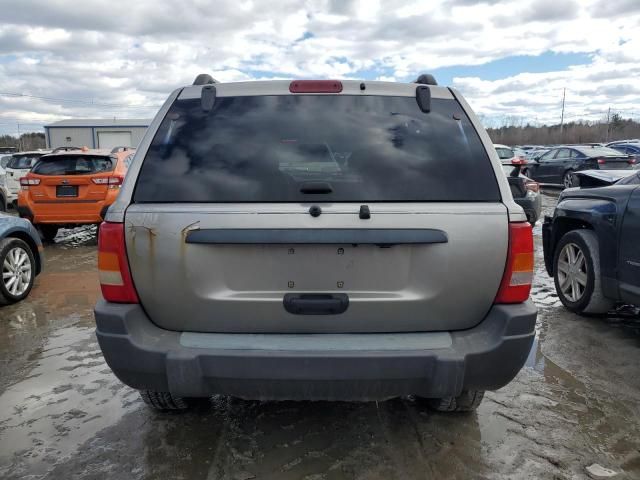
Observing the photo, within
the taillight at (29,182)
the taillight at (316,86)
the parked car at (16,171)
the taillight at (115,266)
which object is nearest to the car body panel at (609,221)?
the taillight at (316,86)

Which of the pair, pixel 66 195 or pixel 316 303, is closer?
pixel 316 303

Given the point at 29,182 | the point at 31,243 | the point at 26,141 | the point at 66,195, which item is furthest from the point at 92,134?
the point at 31,243

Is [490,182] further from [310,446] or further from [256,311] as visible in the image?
[310,446]

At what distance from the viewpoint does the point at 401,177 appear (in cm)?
241

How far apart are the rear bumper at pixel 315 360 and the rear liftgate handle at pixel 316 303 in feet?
0.41

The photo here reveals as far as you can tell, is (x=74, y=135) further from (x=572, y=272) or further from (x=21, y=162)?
(x=572, y=272)

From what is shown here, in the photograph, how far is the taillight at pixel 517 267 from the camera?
2.31 meters

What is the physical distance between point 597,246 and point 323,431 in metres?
3.26

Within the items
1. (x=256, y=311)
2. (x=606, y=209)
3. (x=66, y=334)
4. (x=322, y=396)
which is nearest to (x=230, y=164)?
(x=256, y=311)

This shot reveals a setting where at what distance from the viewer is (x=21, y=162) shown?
49.4 feet

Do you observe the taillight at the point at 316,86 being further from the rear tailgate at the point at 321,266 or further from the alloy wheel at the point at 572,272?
the alloy wheel at the point at 572,272

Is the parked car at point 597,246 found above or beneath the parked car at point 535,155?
beneath

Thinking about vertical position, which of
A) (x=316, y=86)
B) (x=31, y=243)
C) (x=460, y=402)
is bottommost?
(x=460, y=402)

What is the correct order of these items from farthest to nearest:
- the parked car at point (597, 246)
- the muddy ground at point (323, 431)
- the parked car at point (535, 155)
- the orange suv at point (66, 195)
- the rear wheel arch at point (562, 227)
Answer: the parked car at point (535, 155) → the orange suv at point (66, 195) → the rear wheel arch at point (562, 227) → the parked car at point (597, 246) → the muddy ground at point (323, 431)
